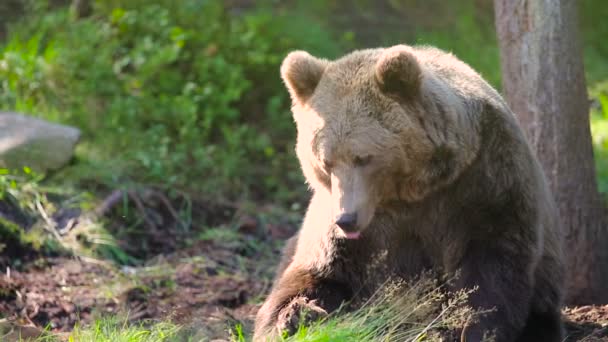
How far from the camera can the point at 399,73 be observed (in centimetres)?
423

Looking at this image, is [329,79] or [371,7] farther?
[371,7]

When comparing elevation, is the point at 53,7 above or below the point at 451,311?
above

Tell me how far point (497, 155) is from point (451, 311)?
784 millimetres

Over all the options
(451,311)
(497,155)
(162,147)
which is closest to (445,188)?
(497,155)

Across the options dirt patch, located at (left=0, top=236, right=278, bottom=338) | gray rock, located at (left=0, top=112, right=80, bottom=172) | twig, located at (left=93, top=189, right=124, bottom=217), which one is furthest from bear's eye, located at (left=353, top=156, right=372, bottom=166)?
gray rock, located at (left=0, top=112, right=80, bottom=172)

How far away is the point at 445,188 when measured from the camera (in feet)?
14.8

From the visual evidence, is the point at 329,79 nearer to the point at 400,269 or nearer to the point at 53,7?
the point at 400,269

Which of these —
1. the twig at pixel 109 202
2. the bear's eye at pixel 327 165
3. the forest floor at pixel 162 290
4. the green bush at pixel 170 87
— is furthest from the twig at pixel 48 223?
the bear's eye at pixel 327 165

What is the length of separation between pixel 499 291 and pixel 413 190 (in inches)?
24.6

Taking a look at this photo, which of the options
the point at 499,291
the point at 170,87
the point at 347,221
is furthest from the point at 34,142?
the point at 499,291

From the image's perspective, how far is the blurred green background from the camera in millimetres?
8398

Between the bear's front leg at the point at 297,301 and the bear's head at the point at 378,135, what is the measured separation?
0.44 m

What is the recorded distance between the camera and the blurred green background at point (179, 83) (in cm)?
840

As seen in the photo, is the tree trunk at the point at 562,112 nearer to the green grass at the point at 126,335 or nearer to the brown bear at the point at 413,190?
the brown bear at the point at 413,190
